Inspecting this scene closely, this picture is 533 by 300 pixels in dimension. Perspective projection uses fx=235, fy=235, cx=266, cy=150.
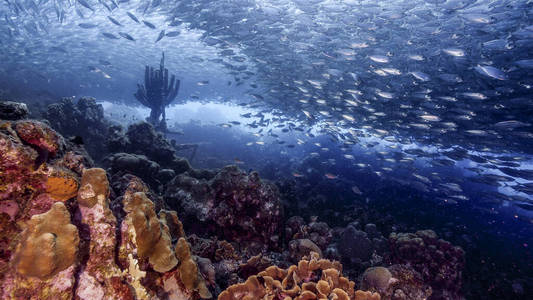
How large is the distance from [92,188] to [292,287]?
8.98 feet

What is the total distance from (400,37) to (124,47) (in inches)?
1139

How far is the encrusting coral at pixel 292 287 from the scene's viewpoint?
3023mm

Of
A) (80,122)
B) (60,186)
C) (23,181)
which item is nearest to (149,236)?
(60,186)

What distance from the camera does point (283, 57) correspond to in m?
20.0

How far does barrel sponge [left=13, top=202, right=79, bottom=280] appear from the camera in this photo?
1716 millimetres

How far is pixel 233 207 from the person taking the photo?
5.52 meters

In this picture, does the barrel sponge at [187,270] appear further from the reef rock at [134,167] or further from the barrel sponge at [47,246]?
the reef rock at [134,167]

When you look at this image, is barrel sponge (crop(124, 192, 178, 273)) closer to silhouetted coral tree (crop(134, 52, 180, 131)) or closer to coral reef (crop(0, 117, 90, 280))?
coral reef (crop(0, 117, 90, 280))

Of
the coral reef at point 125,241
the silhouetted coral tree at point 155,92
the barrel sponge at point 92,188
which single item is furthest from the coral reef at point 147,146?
the silhouetted coral tree at point 155,92

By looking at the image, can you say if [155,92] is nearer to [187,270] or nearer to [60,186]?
[60,186]

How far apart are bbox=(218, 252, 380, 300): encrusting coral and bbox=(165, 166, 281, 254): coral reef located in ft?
6.48

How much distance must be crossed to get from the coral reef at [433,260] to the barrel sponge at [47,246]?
7507 mm

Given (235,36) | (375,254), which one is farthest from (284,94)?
(375,254)

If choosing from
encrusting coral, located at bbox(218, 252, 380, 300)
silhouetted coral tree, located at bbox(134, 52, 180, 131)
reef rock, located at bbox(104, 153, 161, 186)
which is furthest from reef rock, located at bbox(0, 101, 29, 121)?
silhouetted coral tree, located at bbox(134, 52, 180, 131)
